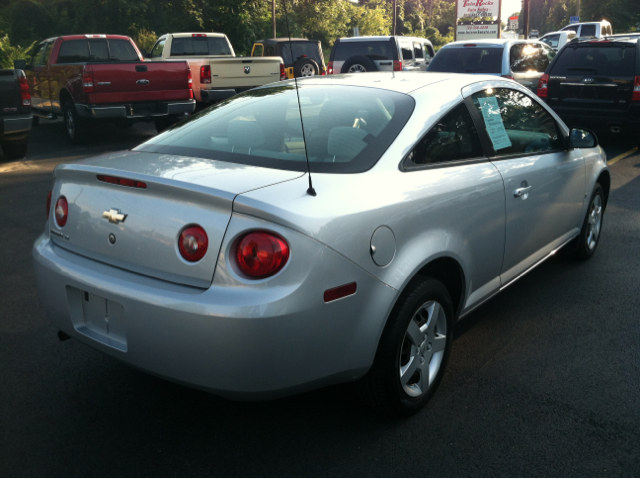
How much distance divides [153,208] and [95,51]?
11.7m

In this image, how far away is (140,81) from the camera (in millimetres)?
11461

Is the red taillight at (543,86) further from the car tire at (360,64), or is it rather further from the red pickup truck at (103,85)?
the red pickup truck at (103,85)

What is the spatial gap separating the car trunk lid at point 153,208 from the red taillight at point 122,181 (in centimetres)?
1

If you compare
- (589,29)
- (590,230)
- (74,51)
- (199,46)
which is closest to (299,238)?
(590,230)

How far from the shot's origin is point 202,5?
123 feet

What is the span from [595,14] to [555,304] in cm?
5120

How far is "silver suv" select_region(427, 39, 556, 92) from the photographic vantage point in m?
11.9

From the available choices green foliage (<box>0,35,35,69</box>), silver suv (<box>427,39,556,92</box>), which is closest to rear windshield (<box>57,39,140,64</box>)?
silver suv (<box>427,39,556,92</box>)

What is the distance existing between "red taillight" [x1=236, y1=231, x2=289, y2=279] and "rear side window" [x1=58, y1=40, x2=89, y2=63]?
11.9m

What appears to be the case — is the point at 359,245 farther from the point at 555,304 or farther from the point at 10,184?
the point at 10,184

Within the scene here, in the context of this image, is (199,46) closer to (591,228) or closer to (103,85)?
(103,85)

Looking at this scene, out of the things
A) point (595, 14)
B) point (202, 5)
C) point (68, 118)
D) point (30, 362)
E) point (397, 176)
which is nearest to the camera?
point (397, 176)

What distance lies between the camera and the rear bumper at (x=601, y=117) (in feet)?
34.0

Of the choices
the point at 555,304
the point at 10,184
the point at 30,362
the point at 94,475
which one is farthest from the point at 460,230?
the point at 10,184
